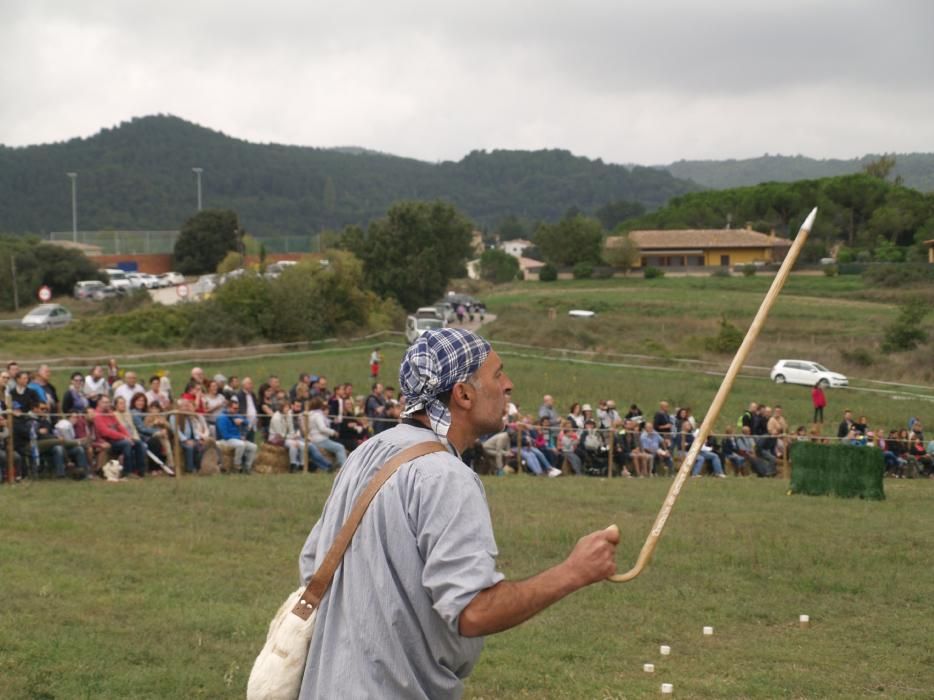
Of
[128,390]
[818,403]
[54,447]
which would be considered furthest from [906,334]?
[54,447]

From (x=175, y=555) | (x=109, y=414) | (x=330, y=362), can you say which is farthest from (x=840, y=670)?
(x=330, y=362)

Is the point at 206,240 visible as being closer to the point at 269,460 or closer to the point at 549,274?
the point at 549,274

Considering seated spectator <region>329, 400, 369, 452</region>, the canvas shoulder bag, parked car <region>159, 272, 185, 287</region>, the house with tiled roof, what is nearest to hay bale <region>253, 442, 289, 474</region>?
seated spectator <region>329, 400, 369, 452</region>

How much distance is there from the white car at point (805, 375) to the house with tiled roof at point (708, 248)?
67.7m

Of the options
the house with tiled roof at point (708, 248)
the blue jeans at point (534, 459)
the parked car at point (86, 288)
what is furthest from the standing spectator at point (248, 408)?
the house with tiled roof at point (708, 248)

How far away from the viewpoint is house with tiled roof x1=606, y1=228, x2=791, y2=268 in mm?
114375

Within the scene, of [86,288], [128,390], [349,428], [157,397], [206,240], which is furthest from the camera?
[206,240]

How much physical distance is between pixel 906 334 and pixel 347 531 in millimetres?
52851

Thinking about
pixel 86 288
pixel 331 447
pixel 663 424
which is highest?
pixel 331 447

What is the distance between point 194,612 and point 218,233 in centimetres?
9885

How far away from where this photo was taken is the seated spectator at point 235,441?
60.8 ft

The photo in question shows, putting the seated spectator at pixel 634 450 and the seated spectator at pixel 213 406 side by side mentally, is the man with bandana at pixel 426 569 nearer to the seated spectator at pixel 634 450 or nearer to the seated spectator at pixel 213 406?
the seated spectator at pixel 213 406

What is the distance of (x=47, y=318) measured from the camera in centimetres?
5606

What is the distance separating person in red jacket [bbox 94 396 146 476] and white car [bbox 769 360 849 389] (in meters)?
30.3
